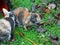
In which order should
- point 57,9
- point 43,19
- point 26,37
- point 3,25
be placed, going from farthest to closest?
point 57,9 → point 43,19 → point 26,37 → point 3,25

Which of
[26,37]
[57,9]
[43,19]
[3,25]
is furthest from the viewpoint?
[57,9]

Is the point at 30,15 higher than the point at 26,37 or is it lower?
higher

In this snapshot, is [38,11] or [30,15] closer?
[30,15]

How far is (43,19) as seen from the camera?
5.52 metres

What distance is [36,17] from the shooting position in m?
5.24

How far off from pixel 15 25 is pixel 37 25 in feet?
1.35

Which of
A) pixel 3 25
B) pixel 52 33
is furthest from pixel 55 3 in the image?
pixel 3 25

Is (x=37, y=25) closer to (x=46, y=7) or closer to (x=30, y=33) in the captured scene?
(x=30, y=33)

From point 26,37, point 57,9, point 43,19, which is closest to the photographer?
point 26,37

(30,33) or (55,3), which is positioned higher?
(55,3)

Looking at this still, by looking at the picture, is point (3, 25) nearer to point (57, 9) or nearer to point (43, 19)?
point (43, 19)

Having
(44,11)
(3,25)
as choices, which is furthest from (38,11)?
(3,25)

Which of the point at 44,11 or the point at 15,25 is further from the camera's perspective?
the point at 44,11

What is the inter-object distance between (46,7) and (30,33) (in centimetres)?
97
